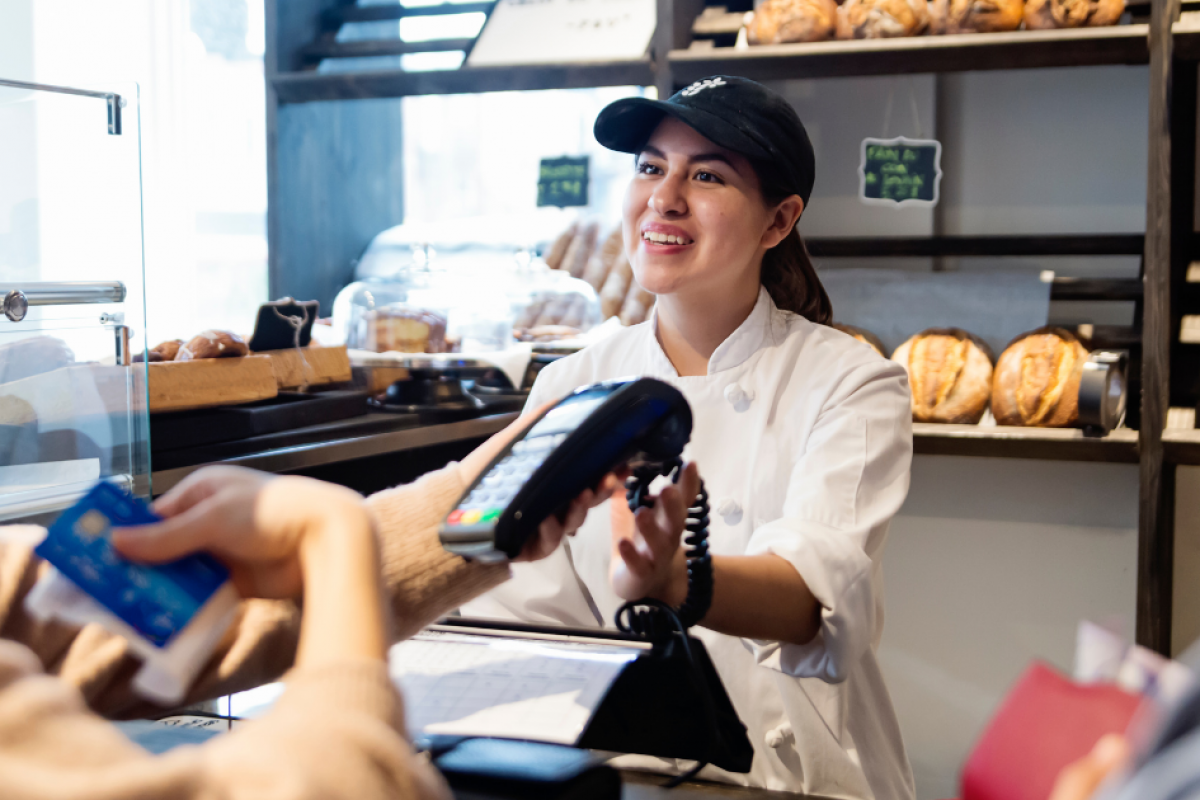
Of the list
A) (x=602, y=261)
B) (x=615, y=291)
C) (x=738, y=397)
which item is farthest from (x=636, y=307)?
(x=738, y=397)

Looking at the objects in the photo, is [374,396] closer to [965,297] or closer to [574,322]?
[574,322]

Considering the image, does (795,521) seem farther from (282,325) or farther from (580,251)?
(580,251)

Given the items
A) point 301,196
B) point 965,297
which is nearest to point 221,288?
point 301,196

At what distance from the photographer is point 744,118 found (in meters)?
1.20

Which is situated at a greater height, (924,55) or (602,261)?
(924,55)

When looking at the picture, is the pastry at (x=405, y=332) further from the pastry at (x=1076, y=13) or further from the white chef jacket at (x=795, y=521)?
the pastry at (x=1076, y=13)

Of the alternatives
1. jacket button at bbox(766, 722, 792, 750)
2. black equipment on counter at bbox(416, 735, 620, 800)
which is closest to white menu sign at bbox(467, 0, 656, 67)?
jacket button at bbox(766, 722, 792, 750)

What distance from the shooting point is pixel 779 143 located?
1.22 metres

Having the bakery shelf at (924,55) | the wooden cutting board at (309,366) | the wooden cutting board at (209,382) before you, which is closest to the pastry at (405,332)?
the wooden cutting board at (309,366)

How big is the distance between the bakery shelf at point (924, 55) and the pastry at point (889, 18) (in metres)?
0.02

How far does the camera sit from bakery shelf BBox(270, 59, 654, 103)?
90.4 inches

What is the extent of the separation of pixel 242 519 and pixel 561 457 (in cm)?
21

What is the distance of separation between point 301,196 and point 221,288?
319mm

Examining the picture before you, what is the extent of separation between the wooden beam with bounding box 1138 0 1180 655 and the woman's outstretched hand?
4.52ft
